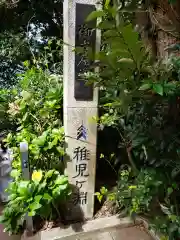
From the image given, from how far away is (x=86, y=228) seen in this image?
2.02 metres

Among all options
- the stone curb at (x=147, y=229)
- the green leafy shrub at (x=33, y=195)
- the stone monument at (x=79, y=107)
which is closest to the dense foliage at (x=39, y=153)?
the green leafy shrub at (x=33, y=195)

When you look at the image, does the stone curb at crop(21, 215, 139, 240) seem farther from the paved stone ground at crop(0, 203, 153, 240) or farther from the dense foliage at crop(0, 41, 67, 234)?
the dense foliage at crop(0, 41, 67, 234)

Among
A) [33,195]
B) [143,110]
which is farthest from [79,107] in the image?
[33,195]

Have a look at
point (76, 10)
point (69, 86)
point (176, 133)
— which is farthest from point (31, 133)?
point (176, 133)

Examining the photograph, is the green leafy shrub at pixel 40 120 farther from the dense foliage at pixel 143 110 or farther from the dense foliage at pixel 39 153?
the dense foliage at pixel 143 110

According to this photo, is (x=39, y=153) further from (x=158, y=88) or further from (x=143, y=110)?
(x=158, y=88)

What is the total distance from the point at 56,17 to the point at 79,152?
10.1 feet

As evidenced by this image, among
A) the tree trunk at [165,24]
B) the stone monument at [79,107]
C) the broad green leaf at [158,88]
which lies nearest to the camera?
the broad green leaf at [158,88]

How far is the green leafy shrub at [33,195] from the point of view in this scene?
170 cm

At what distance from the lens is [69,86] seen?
179cm

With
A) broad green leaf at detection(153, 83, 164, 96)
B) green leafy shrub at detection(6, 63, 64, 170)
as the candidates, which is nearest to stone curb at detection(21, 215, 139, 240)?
green leafy shrub at detection(6, 63, 64, 170)

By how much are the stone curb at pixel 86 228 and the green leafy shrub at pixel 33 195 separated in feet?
0.82

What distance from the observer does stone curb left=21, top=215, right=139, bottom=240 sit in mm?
1914

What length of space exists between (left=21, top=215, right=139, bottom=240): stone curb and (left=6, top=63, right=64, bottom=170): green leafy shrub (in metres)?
0.59
